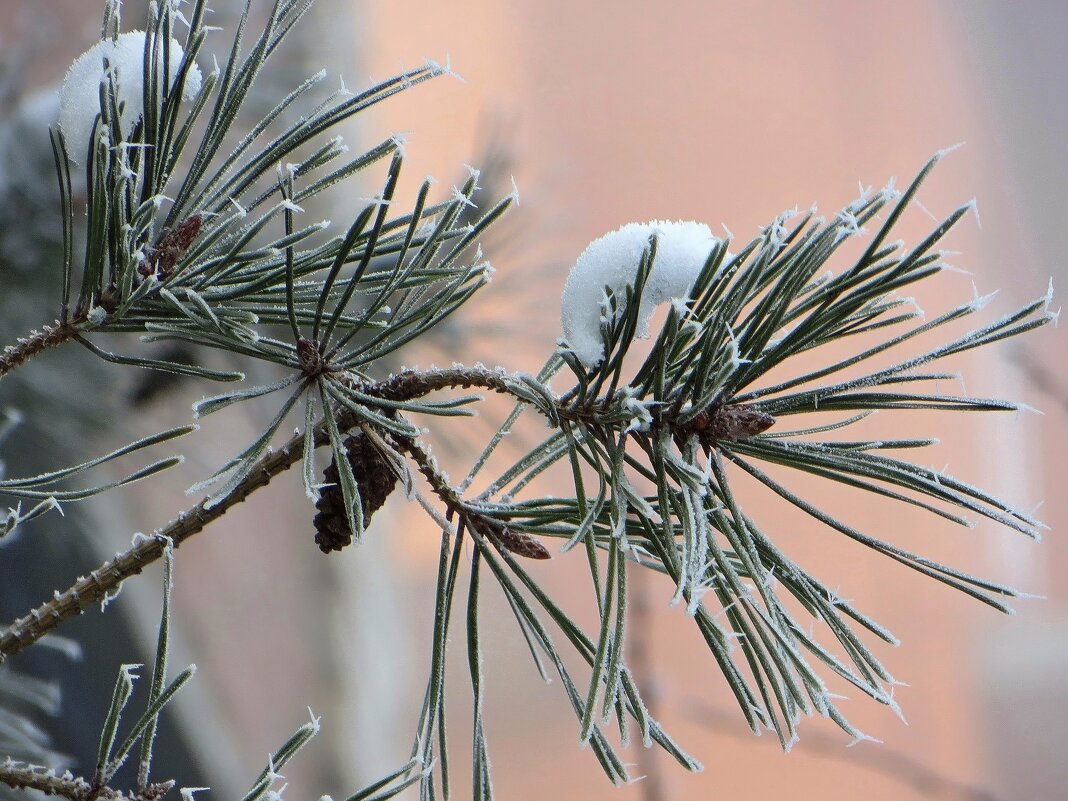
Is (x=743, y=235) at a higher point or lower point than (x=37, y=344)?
higher

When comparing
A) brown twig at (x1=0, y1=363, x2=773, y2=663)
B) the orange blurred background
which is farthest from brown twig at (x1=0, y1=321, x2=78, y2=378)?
the orange blurred background

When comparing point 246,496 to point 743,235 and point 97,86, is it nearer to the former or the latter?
point 97,86

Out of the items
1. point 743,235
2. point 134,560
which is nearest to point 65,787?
point 134,560

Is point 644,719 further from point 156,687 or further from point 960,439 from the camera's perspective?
point 960,439

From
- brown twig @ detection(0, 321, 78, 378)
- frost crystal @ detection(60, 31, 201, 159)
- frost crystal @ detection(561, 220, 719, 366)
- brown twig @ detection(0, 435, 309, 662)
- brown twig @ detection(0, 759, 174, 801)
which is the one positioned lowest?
brown twig @ detection(0, 759, 174, 801)

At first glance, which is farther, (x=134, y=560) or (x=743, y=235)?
(x=743, y=235)

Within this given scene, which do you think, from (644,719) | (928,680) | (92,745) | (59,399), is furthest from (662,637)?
(644,719)

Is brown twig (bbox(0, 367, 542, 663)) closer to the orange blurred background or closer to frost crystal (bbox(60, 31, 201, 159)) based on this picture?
frost crystal (bbox(60, 31, 201, 159))
